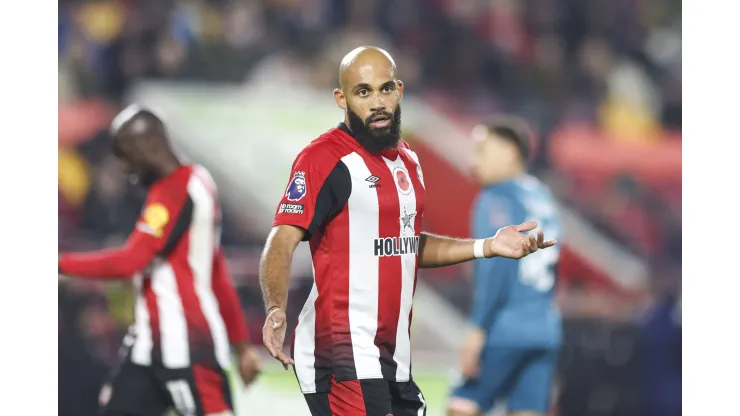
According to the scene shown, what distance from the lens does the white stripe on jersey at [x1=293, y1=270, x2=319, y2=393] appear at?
3.55 metres

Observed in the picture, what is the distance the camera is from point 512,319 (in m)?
6.21

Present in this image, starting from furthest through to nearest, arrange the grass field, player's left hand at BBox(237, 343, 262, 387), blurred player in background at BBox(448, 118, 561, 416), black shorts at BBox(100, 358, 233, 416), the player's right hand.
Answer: the grass field < blurred player in background at BBox(448, 118, 561, 416) < player's left hand at BBox(237, 343, 262, 387) < black shorts at BBox(100, 358, 233, 416) < the player's right hand

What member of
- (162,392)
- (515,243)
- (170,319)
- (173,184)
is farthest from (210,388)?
(515,243)

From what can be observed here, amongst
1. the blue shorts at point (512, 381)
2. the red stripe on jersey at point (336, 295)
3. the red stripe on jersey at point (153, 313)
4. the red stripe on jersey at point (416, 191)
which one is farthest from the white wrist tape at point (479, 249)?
the blue shorts at point (512, 381)

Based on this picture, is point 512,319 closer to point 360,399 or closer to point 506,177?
point 506,177

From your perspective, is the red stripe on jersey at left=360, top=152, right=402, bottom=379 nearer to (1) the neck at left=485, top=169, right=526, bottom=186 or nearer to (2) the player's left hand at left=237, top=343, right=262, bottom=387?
(2) the player's left hand at left=237, top=343, right=262, bottom=387

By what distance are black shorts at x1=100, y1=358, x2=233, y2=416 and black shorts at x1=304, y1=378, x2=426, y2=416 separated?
145 centimetres

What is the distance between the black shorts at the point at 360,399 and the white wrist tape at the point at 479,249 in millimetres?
549

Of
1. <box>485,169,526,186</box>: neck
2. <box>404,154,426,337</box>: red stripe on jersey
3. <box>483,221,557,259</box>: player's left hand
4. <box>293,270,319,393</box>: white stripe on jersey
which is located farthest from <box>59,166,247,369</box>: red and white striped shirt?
<box>485,169,526,186</box>: neck

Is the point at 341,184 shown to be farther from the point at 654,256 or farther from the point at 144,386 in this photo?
the point at 654,256

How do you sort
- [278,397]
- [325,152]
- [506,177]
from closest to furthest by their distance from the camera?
[325,152] → [506,177] → [278,397]

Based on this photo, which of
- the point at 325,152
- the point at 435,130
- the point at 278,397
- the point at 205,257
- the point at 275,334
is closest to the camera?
the point at 275,334

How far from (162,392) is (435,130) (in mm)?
5857

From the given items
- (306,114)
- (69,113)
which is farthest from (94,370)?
(306,114)
